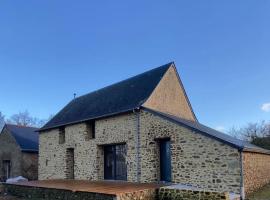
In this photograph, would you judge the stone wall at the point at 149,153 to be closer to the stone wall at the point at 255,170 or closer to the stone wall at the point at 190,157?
the stone wall at the point at 190,157

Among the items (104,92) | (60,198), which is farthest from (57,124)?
(60,198)

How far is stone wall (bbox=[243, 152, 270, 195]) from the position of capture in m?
12.5

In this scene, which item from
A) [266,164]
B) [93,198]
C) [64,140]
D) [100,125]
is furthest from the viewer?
[64,140]

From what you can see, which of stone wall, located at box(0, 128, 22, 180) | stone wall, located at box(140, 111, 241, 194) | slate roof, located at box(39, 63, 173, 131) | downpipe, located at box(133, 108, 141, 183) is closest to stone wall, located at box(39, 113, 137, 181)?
downpipe, located at box(133, 108, 141, 183)

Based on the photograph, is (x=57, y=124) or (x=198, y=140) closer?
(x=198, y=140)

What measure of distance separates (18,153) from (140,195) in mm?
17168

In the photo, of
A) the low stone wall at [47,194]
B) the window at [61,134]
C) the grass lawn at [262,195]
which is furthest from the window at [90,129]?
the grass lawn at [262,195]

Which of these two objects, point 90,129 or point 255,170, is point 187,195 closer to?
point 255,170

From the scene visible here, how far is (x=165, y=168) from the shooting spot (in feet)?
48.3

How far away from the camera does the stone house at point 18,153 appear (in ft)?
83.6

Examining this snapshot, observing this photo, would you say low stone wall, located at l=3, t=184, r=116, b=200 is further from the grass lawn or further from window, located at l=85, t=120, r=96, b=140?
the grass lawn

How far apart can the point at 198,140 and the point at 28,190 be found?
26.9 feet

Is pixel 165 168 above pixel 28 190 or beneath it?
above

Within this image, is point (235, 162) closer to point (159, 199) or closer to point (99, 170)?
point (159, 199)
